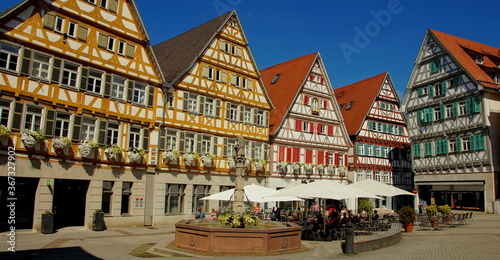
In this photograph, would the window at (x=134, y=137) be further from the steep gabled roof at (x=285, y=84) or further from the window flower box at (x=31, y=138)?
the steep gabled roof at (x=285, y=84)

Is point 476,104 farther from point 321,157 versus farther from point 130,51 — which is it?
point 130,51

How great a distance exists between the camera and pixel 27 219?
20344 mm

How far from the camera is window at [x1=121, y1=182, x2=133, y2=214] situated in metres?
22.8

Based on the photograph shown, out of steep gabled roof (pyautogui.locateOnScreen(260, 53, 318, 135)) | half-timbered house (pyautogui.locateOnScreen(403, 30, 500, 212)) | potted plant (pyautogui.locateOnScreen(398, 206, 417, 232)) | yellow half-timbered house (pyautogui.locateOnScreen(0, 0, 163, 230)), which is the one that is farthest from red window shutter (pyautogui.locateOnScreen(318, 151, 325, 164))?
yellow half-timbered house (pyautogui.locateOnScreen(0, 0, 163, 230))

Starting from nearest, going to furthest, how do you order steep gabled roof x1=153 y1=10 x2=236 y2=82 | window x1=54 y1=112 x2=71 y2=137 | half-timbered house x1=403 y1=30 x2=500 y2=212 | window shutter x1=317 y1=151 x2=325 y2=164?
window x1=54 y1=112 x2=71 y2=137, steep gabled roof x1=153 y1=10 x2=236 y2=82, half-timbered house x1=403 y1=30 x2=500 y2=212, window shutter x1=317 y1=151 x2=325 y2=164

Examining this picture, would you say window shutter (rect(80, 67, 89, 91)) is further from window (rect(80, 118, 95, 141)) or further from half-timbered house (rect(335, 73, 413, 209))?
half-timbered house (rect(335, 73, 413, 209))

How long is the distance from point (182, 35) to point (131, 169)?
13.4 m

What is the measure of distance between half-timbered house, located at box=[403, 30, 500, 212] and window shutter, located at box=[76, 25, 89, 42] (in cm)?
2597

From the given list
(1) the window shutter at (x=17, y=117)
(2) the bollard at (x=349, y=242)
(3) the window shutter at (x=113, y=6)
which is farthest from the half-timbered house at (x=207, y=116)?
(2) the bollard at (x=349, y=242)

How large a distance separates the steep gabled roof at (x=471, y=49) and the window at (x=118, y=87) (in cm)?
2711

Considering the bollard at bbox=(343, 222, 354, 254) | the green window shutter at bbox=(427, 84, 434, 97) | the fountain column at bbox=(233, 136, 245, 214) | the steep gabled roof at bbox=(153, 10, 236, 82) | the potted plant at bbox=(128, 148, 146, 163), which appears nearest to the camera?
the bollard at bbox=(343, 222, 354, 254)

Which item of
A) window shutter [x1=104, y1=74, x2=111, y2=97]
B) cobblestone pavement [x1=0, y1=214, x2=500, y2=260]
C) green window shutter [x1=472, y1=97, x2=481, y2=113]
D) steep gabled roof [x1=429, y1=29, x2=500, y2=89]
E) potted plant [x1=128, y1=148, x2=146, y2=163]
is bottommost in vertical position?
cobblestone pavement [x1=0, y1=214, x2=500, y2=260]

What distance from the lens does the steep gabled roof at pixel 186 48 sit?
88.3 feet

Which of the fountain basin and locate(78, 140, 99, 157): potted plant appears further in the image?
locate(78, 140, 99, 157): potted plant
